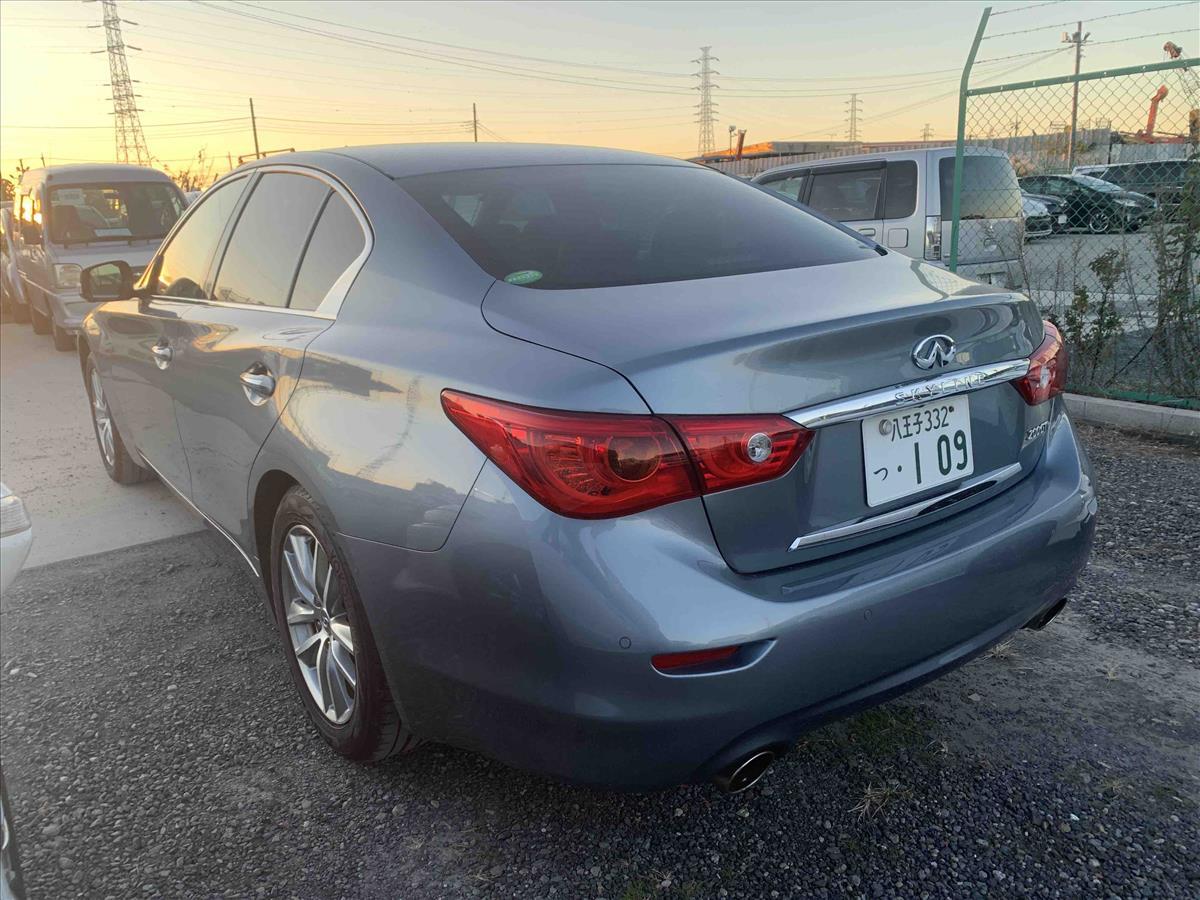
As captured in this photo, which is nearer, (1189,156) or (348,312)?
(348,312)

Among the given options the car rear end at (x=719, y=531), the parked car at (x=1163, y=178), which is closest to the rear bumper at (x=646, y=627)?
the car rear end at (x=719, y=531)

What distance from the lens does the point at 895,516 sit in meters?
1.99

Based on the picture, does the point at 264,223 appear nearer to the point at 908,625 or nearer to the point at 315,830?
the point at 315,830

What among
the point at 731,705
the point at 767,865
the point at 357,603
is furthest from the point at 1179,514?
the point at 357,603

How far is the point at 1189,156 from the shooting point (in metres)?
5.37

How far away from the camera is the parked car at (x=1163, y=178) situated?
5371mm

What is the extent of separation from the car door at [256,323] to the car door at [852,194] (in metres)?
6.13

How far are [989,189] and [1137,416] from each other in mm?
2830

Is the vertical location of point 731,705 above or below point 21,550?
below

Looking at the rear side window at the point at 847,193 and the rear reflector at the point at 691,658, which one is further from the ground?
the rear side window at the point at 847,193

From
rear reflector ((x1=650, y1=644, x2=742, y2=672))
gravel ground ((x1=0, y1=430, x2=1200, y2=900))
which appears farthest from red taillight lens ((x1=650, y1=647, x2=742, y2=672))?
gravel ground ((x1=0, y1=430, x2=1200, y2=900))

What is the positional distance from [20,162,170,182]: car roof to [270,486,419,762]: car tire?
10.0m

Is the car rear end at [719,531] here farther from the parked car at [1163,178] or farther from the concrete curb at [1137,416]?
the parked car at [1163,178]

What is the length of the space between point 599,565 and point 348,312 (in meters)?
1.10
